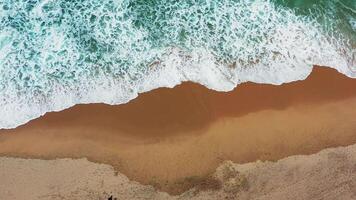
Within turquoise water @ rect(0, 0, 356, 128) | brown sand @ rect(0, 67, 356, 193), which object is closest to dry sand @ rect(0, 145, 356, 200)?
brown sand @ rect(0, 67, 356, 193)

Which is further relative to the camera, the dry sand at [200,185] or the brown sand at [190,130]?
the brown sand at [190,130]

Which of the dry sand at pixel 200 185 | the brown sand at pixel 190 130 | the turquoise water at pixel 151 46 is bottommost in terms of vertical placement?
the dry sand at pixel 200 185

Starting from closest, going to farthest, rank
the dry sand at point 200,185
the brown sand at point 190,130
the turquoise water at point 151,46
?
1. the dry sand at point 200,185
2. the brown sand at point 190,130
3. the turquoise water at point 151,46

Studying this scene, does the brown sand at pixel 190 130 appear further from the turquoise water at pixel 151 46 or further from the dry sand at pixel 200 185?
the turquoise water at pixel 151 46

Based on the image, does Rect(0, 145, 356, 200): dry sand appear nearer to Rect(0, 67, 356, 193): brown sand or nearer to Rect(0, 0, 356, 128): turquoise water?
Rect(0, 67, 356, 193): brown sand

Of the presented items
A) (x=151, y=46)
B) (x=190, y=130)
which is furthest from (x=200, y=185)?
(x=151, y=46)

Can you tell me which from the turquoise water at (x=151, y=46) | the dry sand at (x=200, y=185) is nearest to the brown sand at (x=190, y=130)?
the dry sand at (x=200, y=185)

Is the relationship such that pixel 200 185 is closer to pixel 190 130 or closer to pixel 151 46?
pixel 190 130

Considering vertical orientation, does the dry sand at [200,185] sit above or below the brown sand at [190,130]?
below
